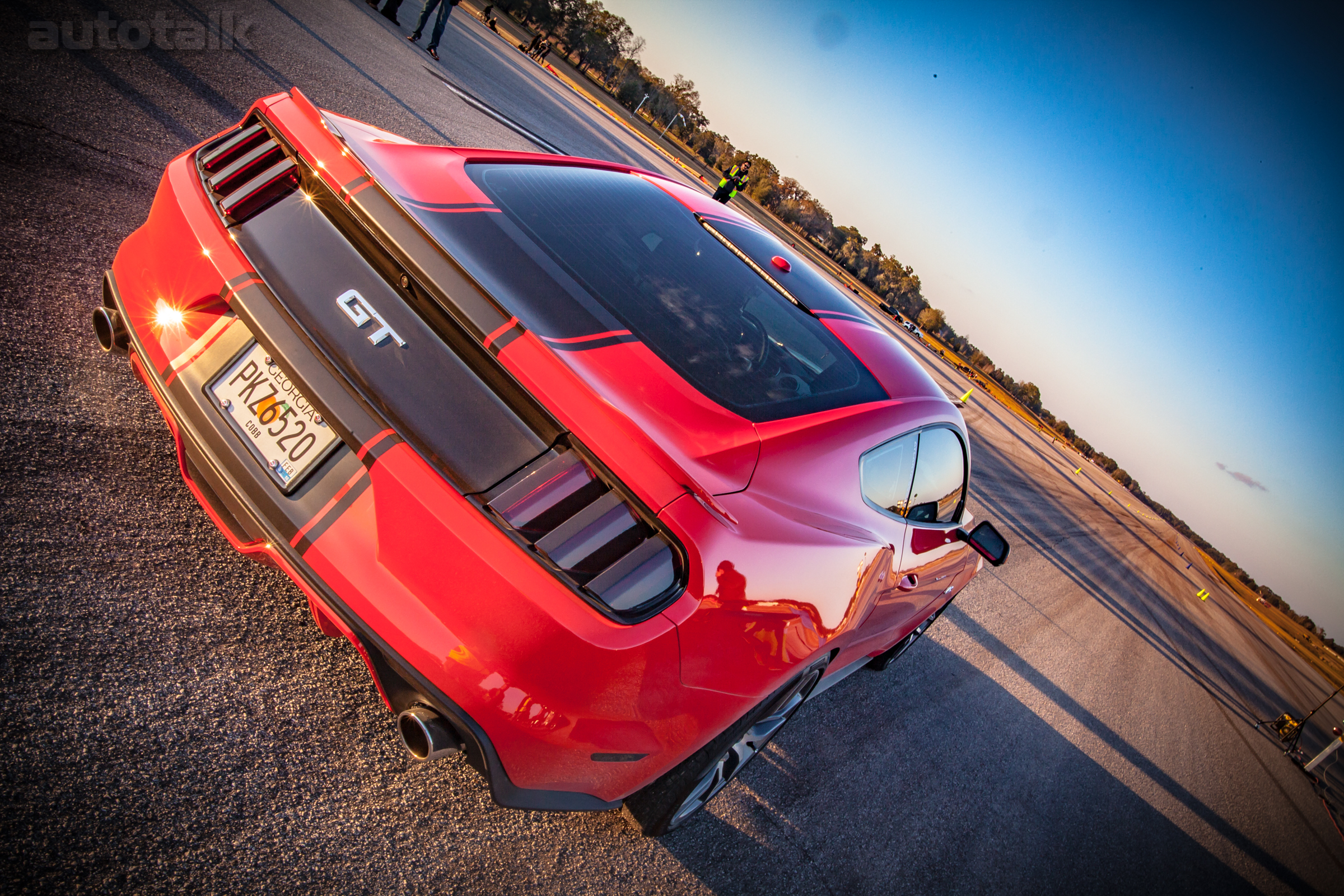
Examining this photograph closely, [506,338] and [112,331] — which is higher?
[506,338]

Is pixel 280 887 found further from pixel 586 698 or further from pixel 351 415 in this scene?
pixel 351 415

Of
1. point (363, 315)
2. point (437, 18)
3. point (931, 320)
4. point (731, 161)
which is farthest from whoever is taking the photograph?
point (931, 320)

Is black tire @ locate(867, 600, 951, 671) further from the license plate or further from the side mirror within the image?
the license plate

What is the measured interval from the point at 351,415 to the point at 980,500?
10.2 metres

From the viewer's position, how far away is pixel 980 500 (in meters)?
9.84

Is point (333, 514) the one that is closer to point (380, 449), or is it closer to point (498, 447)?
point (380, 449)

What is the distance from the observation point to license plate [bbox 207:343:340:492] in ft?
4.69

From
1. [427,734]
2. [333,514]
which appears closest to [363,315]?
[333,514]

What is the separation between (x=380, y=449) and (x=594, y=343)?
53 centimetres

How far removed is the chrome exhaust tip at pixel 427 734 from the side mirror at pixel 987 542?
2.52m

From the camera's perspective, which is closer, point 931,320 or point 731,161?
point 731,161

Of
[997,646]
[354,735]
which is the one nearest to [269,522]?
[354,735]

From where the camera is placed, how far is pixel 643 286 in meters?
1.83

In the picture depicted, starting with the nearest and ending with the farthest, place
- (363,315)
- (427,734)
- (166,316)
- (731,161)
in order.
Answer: (427,734)
(363,315)
(166,316)
(731,161)
